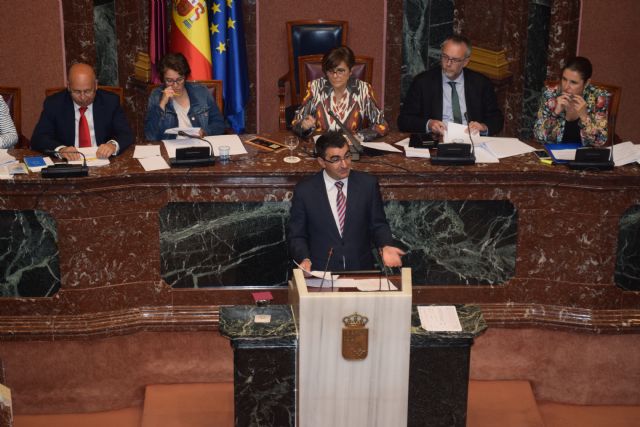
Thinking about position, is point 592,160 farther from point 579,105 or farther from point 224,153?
point 224,153

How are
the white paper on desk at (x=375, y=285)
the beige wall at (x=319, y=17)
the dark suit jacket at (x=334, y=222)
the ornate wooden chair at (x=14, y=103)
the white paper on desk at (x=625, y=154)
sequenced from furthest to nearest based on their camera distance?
the beige wall at (x=319, y=17) → the ornate wooden chair at (x=14, y=103) → the white paper on desk at (x=625, y=154) → the dark suit jacket at (x=334, y=222) → the white paper on desk at (x=375, y=285)

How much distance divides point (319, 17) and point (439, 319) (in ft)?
14.9

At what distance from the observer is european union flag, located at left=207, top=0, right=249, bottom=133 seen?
7473 mm

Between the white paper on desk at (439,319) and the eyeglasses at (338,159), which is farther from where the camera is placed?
the eyeglasses at (338,159)

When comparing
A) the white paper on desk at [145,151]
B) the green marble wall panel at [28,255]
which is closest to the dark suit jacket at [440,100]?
the white paper on desk at [145,151]

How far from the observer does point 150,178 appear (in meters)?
4.83

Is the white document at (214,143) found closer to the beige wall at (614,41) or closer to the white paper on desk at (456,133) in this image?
the white paper on desk at (456,133)

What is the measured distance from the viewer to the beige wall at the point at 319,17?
783cm

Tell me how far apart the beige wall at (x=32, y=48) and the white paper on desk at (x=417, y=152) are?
3338 mm

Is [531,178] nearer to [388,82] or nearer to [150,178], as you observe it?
[150,178]

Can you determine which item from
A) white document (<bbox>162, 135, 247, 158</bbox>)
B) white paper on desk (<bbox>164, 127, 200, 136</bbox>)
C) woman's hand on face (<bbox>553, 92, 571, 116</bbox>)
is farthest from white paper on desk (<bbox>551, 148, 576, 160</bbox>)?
white paper on desk (<bbox>164, 127, 200, 136</bbox>)

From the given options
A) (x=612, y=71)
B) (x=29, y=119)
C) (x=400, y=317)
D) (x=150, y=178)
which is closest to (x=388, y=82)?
(x=612, y=71)

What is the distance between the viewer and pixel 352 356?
3.54 meters

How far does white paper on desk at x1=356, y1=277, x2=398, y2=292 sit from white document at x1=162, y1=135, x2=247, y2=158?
1726mm
